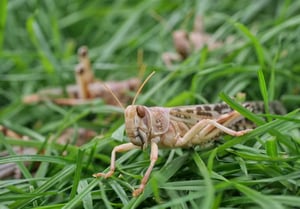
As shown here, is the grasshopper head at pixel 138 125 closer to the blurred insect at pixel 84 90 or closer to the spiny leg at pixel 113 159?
the spiny leg at pixel 113 159

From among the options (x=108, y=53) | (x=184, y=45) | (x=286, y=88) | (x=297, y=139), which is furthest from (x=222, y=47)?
(x=297, y=139)

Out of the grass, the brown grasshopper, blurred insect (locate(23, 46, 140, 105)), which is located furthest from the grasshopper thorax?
blurred insect (locate(23, 46, 140, 105))

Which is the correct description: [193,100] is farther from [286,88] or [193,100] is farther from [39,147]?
[39,147]

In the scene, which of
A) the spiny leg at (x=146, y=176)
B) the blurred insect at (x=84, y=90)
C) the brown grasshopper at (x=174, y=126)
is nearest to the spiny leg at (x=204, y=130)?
the brown grasshopper at (x=174, y=126)

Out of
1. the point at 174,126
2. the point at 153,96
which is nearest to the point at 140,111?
the point at 174,126

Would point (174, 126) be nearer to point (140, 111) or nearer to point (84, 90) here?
point (140, 111)

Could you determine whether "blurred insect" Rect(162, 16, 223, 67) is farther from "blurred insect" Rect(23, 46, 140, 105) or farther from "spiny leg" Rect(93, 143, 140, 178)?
"spiny leg" Rect(93, 143, 140, 178)
